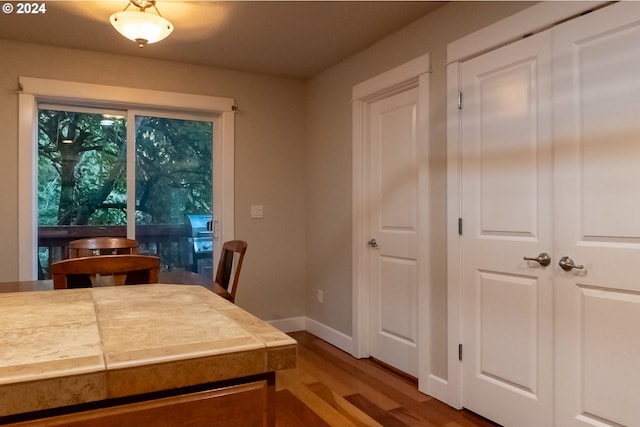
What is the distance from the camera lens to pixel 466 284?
2.47 metres

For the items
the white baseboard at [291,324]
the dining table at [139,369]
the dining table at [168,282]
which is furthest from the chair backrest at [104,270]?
the white baseboard at [291,324]

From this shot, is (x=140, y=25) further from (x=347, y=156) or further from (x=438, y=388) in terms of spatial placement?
(x=438, y=388)

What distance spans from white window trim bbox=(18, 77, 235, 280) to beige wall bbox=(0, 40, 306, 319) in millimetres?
72

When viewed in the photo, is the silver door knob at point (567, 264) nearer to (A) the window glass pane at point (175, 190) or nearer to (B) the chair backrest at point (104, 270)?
(B) the chair backrest at point (104, 270)

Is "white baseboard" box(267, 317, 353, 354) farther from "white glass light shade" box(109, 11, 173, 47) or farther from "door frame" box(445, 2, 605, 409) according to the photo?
"white glass light shade" box(109, 11, 173, 47)

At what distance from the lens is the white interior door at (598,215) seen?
177 centimetres

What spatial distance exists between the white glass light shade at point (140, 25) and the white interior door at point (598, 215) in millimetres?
1993

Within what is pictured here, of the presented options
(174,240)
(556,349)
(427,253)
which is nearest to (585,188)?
(556,349)

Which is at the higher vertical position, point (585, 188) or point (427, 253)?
point (585, 188)

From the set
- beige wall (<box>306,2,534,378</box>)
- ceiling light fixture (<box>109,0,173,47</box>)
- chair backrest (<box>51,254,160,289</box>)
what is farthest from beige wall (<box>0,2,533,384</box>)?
chair backrest (<box>51,254,160,289</box>)

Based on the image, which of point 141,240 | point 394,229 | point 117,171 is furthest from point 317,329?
point 117,171

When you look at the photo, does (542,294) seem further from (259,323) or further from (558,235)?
(259,323)

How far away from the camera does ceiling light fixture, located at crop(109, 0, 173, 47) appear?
2266 mm

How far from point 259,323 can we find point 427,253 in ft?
6.66
